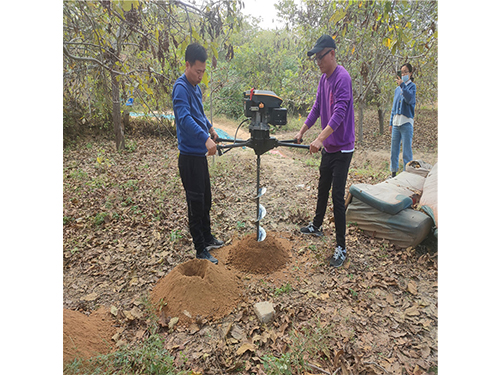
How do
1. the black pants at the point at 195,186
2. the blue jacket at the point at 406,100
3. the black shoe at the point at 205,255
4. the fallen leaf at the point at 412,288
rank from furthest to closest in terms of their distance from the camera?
the blue jacket at the point at 406,100 → the black shoe at the point at 205,255 → the black pants at the point at 195,186 → the fallen leaf at the point at 412,288

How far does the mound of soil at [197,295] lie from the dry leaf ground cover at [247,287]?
0.5 inches

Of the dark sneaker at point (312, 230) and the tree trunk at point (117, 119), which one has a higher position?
the tree trunk at point (117, 119)

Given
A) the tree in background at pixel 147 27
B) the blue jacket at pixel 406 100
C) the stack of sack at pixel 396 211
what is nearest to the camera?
the tree in background at pixel 147 27

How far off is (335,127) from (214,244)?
2.02 m

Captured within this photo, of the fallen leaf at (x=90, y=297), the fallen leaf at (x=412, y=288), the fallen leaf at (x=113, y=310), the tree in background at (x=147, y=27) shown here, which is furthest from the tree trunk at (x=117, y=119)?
the fallen leaf at (x=412, y=288)

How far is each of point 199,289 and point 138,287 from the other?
806mm

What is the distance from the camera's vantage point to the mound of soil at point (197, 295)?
254cm

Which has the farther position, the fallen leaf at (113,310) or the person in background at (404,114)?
the person in background at (404,114)

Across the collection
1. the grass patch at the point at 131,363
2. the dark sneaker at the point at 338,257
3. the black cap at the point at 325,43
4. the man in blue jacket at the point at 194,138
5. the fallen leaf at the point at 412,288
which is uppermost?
the black cap at the point at 325,43

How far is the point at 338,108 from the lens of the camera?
284cm

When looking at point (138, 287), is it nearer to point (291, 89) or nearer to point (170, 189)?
point (170, 189)

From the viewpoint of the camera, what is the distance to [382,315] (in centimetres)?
255

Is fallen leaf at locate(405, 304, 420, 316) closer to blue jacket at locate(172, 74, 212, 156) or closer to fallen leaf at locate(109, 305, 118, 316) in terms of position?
blue jacket at locate(172, 74, 212, 156)

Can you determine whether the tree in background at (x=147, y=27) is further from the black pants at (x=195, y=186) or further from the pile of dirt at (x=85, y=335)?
the pile of dirt at (x=85, y=335)
